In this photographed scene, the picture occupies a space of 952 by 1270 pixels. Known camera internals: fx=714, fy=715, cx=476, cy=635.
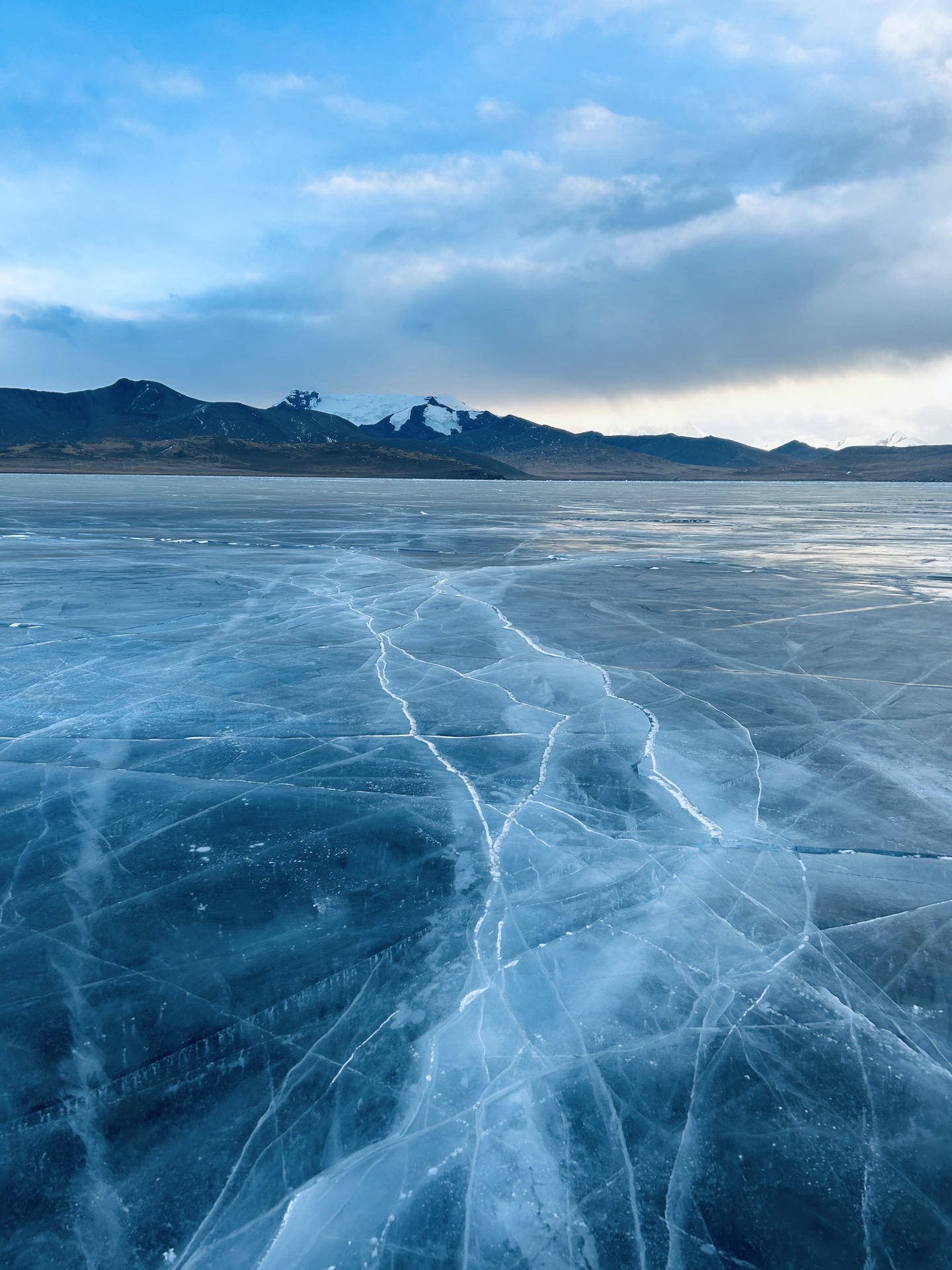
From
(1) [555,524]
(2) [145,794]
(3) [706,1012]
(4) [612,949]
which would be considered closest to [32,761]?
(2) [145,794]

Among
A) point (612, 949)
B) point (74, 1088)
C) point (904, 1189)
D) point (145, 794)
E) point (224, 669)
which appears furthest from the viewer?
point (224, 669)

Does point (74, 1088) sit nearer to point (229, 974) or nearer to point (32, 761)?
point (229, 974)

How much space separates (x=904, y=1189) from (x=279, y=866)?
2.81m

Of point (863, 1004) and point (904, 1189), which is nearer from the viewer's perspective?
point (904, 1189)

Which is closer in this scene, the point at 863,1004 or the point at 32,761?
the point at 863,1004

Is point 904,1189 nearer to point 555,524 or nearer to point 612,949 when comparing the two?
point 612,949

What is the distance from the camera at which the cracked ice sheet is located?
2.10m

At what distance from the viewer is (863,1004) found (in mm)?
2816

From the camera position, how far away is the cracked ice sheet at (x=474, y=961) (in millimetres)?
2100

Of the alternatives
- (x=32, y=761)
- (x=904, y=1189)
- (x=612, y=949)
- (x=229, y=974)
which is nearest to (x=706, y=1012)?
(x=612, y=949)

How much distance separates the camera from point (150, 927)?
3.21 m

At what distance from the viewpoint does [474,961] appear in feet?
9.89

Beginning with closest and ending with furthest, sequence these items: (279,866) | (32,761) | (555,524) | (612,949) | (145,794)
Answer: (612,949)
(279,866)
(145,794)
(32,761)
(555,524)

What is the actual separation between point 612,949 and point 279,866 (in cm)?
171
